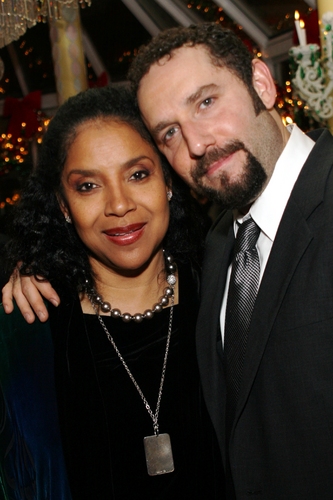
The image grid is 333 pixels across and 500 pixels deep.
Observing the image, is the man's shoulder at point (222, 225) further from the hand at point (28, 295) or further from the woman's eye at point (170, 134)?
the hand at point (28, 295)

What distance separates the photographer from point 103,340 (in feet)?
6.23

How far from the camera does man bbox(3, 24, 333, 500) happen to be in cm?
134

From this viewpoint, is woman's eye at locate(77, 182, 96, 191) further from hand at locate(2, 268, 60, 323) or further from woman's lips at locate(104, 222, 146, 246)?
hand at locate(2, 268, 60, 323)

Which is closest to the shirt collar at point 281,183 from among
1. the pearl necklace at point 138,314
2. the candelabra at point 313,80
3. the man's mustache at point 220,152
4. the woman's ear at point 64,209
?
the man's mustache at point 220,152

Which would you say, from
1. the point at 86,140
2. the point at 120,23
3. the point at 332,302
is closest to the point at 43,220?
the point at 86,140

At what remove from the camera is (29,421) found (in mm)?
1650

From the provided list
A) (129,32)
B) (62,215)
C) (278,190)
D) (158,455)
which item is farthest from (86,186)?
(129,32)

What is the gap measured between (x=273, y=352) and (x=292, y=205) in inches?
14.4

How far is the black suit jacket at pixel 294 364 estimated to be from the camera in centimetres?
132

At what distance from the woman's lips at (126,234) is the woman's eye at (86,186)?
143mm

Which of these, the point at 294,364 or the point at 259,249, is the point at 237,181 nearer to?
the point at 259,249

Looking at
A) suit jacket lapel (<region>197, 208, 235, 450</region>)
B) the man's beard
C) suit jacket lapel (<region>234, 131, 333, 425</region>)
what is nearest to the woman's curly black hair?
suit jacket lapel (<region>197, 208, 235, 450</region>)

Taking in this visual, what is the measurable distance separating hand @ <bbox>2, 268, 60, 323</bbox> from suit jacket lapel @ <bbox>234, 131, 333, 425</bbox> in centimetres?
69

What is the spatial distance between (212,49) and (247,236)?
55 cm
